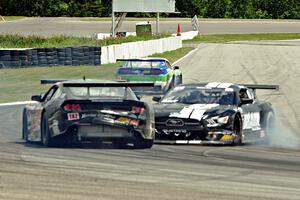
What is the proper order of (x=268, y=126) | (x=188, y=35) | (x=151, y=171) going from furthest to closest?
(x=188, y=35), (x=268, y=126), (x=151, y=171)

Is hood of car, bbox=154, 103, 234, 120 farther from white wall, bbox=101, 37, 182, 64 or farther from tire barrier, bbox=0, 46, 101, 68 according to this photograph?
white wall, bbox=101, 37, 182, 64

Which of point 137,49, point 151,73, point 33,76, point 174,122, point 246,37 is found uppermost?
point 174,122

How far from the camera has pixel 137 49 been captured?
45.1m

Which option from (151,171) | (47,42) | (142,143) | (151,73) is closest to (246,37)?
(47,42)

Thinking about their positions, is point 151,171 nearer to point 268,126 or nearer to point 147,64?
point 268,126

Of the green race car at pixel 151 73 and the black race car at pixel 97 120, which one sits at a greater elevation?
the black race car at pixel 97 120

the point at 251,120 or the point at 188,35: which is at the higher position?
the point at 251,120

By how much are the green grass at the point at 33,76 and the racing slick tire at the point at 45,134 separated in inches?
460

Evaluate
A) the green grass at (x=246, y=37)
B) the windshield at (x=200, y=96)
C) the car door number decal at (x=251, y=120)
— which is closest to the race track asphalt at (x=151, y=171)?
Result: the car door number decal at (x=251, y=120)

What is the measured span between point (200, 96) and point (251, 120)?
102 centimetres

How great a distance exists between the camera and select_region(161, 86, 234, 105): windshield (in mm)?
16828

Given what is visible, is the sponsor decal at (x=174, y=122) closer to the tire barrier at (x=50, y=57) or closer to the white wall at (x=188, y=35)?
the tire barrier at (x=50, y=57)

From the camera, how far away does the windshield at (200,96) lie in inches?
663

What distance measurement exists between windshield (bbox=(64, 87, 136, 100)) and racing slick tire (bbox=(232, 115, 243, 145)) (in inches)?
89.3
